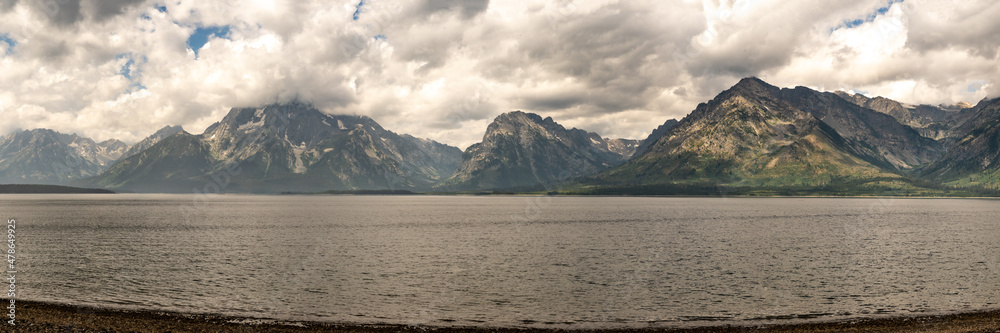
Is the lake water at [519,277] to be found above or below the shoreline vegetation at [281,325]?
below

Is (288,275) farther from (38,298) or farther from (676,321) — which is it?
(676,321)

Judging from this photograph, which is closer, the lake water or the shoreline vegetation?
the shoreline vegetation

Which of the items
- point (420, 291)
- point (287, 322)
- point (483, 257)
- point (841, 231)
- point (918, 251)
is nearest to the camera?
point (287, 322)

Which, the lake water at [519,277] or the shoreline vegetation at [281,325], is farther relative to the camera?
the lake water at [519,277]

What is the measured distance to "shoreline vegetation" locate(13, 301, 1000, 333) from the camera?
141 feet

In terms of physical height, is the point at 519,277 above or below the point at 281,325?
below

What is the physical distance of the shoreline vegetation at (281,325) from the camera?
42938 millimetres

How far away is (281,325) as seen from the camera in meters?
45.4

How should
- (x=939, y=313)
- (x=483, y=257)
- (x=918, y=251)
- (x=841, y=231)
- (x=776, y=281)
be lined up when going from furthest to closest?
1. (x=841, y=231)
2. (x=918, y=251)
3. (x=483, y=257)
4. (x=776, y=281)
5. (x=939, y=313)

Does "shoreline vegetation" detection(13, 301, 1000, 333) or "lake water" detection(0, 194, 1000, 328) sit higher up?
"shoreline vegetation" detection(13, 301, 1000, 333)

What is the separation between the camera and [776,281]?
68438 millimetres

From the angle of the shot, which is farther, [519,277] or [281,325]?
[519,277]

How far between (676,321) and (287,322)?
113ft

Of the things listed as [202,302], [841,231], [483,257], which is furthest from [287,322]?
[841,231]
